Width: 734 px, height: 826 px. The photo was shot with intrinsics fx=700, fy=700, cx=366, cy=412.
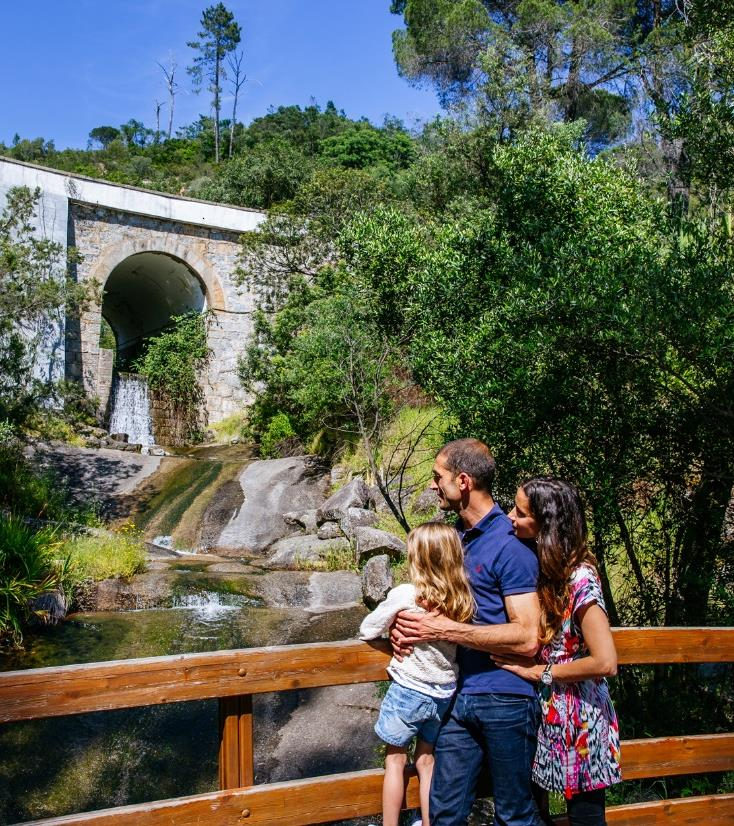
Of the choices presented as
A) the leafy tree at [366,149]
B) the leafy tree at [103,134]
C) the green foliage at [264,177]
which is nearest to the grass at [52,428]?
the green foliage at [264,177]

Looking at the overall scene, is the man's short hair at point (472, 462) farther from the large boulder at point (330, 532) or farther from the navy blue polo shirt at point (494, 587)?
the large boulder at point (330, 532)

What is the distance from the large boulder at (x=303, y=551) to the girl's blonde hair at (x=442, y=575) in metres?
8.23

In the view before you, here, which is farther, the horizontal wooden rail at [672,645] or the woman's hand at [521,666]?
the horizontal wooden rail at [672,645]

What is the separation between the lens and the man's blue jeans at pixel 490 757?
2.15m

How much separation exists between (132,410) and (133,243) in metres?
4.37

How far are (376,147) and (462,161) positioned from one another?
23026 mm

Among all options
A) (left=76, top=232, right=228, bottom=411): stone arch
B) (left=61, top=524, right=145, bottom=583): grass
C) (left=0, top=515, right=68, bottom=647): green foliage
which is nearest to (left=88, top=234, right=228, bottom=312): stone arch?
(left=76, top=232, right=228, bottom=411): stone arch

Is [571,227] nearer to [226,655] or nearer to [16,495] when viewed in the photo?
[226,655]

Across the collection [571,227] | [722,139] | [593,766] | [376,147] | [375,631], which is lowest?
[593,766]

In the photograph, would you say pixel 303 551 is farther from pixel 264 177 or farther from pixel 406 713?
pixel 264 177

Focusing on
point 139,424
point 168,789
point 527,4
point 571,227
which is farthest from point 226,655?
point 527,4

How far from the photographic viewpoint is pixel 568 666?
83.4 inches

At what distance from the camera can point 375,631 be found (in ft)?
7.36

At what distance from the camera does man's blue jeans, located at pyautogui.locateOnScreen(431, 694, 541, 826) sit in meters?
2.15
